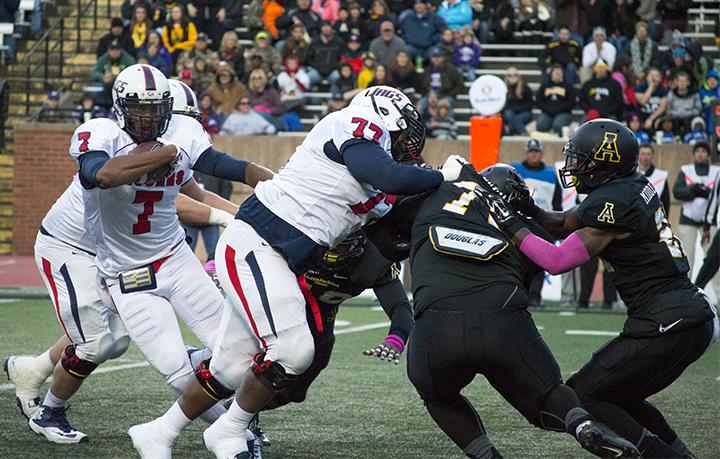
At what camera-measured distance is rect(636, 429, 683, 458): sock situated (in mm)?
5254

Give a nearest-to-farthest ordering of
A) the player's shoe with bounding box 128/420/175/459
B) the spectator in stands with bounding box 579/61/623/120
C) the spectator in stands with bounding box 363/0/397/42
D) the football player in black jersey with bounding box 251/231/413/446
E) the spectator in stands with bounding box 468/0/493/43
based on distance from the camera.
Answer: the player's shoe with bounding box 128/420/175/459 → the football player in black jersey with bounding box 251/231/413/446 → the spectator in stands with bounding box 579/61/623/120 → the spectator in stands with bounding box 363/0/397/42 → the spectator in stands with bounding box 468/0/493/43

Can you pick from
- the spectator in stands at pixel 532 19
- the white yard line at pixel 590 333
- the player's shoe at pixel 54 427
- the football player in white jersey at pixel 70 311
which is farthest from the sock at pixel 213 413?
the spectator in stands at pixel 532 19

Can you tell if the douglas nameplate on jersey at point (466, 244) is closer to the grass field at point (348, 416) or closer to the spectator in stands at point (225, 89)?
the grass field at point (348, 416)

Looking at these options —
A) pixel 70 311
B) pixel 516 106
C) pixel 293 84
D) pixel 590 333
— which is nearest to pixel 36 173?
pixel 293 84

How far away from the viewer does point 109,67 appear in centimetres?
1864

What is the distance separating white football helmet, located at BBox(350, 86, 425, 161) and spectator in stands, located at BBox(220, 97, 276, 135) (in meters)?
11.7

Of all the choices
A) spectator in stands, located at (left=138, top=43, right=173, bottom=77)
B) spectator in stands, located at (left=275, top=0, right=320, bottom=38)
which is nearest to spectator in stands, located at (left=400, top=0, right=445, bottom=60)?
spectator in stands, located at (left=275, top=0, right=320, bottom=38)

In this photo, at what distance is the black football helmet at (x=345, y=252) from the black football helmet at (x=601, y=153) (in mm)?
1057

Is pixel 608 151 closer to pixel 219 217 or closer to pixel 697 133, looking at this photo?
pixel 219 217

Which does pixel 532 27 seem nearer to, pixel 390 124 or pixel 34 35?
pixel 34 35

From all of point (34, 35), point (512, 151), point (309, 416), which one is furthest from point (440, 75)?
point (309, 416)

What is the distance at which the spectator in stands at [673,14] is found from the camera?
18734mm

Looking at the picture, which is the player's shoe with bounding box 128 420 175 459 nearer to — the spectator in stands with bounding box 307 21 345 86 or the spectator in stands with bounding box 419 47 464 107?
the spectator in stands with bounding box 419 47 464 107

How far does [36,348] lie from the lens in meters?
9.47
